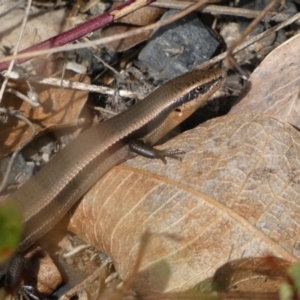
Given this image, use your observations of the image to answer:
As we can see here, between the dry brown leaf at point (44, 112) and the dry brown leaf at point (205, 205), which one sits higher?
the dry brown leaf at point (44, 112)

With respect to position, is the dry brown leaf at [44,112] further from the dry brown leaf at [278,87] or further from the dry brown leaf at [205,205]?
the dry brown leaf at [278,87]

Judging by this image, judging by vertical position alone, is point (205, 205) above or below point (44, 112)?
below

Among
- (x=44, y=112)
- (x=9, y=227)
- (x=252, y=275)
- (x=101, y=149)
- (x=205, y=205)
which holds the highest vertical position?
(x=9, y=227)

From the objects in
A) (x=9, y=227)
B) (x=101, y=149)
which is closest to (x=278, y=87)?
(x=101, y=149)

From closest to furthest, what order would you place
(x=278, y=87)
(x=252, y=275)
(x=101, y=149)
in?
1. (x=252, y=275)
2. (x=278, y=87)
3. (x=101, y=149)

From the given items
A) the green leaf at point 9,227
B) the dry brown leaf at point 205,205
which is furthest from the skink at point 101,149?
the green leaf at point 9,227

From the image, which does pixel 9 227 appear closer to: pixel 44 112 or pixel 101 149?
pixel 101 149

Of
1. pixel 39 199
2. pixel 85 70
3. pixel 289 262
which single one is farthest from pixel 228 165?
pixel 85 70
